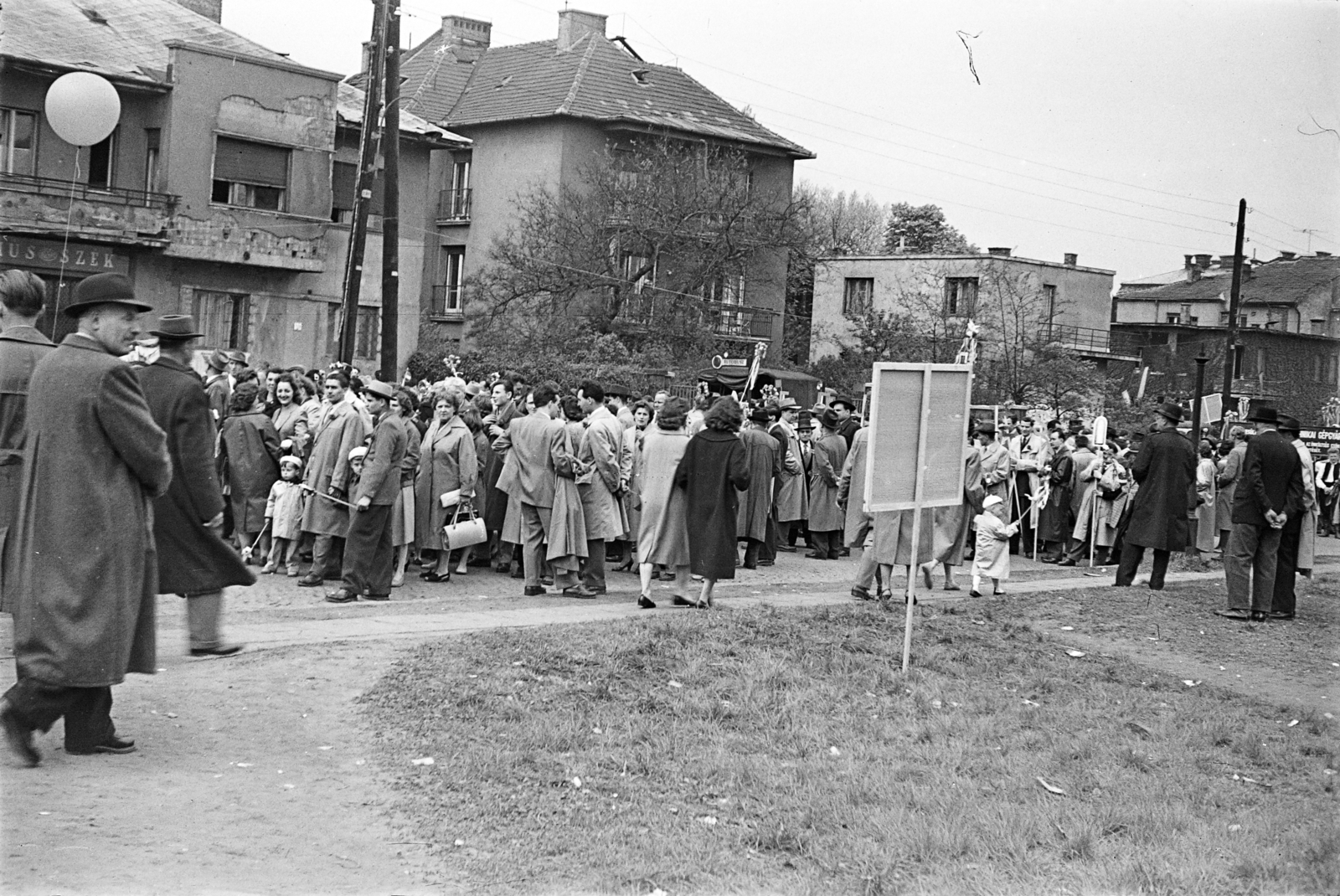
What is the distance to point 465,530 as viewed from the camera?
15.1 metres

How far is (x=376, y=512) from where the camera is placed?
1340 centimetres

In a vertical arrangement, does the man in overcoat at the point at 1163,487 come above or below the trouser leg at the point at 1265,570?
above

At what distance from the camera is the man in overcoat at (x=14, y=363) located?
776 centimetres

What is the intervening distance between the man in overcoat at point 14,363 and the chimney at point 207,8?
35850 mm

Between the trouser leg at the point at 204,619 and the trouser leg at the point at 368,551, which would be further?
the trouser leg at the point at 368,551

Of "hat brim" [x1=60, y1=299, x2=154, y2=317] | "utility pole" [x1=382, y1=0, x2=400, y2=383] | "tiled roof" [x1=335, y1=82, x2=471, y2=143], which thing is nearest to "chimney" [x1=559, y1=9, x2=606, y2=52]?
"tiled roof" [x1=335, y1=82, x2=471, y2=143]

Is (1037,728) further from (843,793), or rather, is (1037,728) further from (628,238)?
(628,238)

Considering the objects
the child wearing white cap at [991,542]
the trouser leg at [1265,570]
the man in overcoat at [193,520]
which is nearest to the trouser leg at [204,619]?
the man in overcoat at [193,520]

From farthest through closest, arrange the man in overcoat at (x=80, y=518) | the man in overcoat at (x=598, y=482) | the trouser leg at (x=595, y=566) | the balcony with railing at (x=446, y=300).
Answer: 1. the balcony with railing at (x=446, y=300)
2. the trouser leg at (x=595, y=566)
3. the man in overcoat at (x=598, y=482)
4. the man in overcoat at (x=80, y=518)

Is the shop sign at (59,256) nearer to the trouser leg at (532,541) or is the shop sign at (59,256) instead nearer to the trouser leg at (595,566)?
the trouser leg at (532,541)

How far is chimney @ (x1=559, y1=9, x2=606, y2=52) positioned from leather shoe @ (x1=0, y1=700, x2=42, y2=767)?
161ft

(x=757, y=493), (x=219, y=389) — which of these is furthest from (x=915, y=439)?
(x=219, y=389)

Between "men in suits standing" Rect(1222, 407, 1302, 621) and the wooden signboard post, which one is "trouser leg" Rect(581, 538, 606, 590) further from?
"men in suits standing" Rect(1222, 407, 1302, 621)

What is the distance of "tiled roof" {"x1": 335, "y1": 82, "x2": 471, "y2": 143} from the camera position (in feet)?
124
